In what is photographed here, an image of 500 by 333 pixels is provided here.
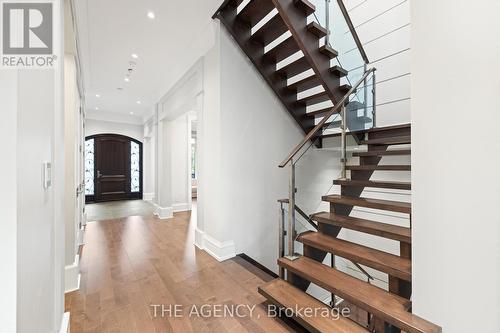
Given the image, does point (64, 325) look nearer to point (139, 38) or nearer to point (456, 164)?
point (456, 164)

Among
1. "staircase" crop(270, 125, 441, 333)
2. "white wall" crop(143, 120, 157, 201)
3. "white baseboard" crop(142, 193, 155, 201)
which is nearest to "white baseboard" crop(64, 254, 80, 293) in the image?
"staircase" crop(270, 125, 441, 333)

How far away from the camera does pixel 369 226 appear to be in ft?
7.27

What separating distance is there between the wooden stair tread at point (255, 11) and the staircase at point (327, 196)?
0.04 ft

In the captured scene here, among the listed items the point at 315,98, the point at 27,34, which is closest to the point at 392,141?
the point at 315,98

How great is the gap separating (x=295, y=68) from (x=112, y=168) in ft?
25.4

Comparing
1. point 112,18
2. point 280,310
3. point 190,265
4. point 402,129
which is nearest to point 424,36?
point 402,129

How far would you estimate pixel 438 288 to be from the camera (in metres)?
1.43

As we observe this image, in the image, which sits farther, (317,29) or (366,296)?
(317,29)

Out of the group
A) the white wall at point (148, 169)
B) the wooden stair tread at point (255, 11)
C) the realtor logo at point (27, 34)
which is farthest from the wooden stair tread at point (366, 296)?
the white wall at point (148, 169)

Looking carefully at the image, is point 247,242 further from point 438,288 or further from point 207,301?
point 438,288

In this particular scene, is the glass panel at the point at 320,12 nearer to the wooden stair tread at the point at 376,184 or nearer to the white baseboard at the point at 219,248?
the wooden stair tread at the point at 376,184

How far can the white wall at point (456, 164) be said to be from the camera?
1.23 m

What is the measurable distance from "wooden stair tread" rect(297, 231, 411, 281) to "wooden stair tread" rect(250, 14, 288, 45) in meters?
2.58

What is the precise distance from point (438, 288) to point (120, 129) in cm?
942
